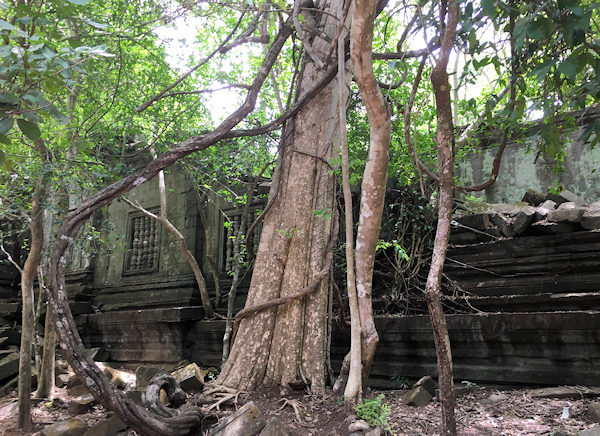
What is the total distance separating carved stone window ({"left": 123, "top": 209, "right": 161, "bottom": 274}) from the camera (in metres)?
7.35

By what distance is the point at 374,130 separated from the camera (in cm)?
284

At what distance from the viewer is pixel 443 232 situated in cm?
255

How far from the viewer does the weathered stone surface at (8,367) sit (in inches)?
228

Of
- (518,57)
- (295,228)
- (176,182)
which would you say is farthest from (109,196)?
(176,182)

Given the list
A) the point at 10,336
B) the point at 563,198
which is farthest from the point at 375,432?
the point at 10,336

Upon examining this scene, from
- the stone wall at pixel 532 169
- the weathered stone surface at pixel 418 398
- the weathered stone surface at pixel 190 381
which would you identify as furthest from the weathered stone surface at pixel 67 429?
the stone wall at pixel 532 169

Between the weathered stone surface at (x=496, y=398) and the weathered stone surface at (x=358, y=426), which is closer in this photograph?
the weathered stone surface at (x=358, y=426)

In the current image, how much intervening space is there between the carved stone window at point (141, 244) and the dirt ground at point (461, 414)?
4.15 metres

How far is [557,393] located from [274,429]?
2069 millimetres

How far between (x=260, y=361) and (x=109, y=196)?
156 centimetres

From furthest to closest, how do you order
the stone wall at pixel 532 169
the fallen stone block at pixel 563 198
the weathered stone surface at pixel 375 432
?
the stone wall at pixel 532 169
the fallen stone block at pixel 563 198
the weathered stone surface at pixel 375 432

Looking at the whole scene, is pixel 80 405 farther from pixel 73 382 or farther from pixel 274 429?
pixel 274 429

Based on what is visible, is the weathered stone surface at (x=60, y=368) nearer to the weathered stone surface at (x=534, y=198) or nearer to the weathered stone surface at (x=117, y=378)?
the weathered stone surface at (x=117, y=378)

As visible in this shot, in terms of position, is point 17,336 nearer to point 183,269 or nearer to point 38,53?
point 183,269
